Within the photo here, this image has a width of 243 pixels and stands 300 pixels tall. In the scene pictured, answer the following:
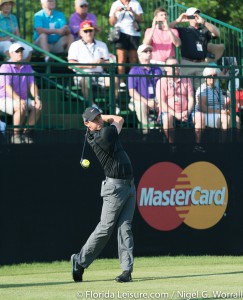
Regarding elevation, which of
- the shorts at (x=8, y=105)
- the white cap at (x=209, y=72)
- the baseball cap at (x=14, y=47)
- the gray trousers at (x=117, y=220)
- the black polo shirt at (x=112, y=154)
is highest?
the baseball cap at (x=14, y=47)

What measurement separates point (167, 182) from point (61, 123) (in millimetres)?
1812

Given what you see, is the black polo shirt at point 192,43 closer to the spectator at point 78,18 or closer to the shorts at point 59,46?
the spectator at point 78,18

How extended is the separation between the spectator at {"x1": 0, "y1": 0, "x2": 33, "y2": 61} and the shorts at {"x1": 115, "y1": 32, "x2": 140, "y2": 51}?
180 cm

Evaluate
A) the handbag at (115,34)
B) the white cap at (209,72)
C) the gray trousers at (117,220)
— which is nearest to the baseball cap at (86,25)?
the handbag at (115,34)

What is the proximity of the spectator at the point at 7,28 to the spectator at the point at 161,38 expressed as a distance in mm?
2034

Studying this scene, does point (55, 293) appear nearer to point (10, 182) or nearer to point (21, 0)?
point (10, 182)

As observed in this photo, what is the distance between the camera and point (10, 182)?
14.5 metres

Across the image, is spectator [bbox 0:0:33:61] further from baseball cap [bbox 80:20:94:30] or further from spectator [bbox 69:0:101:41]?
spectator [bbox 69:0:101:41]

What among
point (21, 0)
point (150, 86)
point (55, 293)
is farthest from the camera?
point (21, 0)

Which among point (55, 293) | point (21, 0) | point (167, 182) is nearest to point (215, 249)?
point (167, 182)

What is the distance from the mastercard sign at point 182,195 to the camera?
15.4m

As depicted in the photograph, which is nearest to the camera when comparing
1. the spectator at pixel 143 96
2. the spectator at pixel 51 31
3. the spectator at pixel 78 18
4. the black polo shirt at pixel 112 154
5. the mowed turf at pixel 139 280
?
the mowed turf at pixel 139 280

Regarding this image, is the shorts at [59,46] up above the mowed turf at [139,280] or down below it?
above

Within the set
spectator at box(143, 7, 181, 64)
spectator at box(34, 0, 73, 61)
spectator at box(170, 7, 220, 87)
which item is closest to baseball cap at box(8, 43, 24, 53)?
spectator at box(34, 0, 73, 61)
